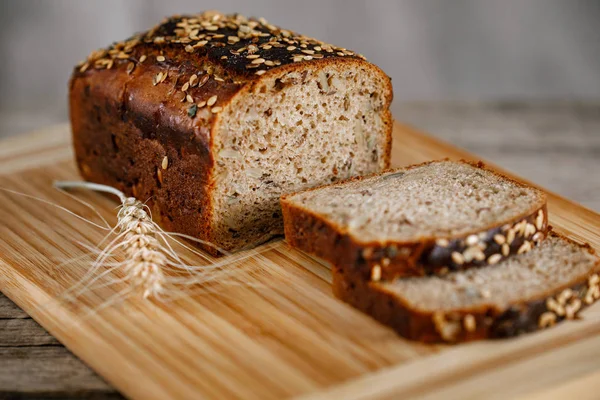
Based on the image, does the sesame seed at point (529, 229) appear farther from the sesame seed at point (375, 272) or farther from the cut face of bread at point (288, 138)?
the cut face of bread at point (288, 138)

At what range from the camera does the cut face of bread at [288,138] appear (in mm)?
4152

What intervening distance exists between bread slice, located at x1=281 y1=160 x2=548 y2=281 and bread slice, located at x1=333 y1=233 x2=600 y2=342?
0.08m

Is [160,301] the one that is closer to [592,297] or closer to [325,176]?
[325,176]

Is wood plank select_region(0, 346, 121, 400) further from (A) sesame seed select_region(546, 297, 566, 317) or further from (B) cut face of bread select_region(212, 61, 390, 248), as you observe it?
(A) sesame seed select_region(546, 297, 566, 317)

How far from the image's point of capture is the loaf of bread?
415 centimetres

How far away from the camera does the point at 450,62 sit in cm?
809

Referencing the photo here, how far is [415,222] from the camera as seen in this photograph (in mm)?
3797

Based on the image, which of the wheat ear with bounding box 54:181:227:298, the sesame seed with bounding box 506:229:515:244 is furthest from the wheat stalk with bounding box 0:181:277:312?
the sesame seed with bounding box 506:229:515:244

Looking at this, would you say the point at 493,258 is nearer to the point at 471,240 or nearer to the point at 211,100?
the point at 471,240

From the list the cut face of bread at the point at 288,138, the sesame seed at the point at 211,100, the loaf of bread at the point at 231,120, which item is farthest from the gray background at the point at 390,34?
the sesame seed at the point at 211,100

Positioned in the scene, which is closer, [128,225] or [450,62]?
[128,225]

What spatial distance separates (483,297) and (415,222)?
19.9 inches

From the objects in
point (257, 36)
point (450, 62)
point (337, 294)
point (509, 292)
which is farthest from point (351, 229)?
point (450, 62)

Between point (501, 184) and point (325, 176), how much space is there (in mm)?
961
